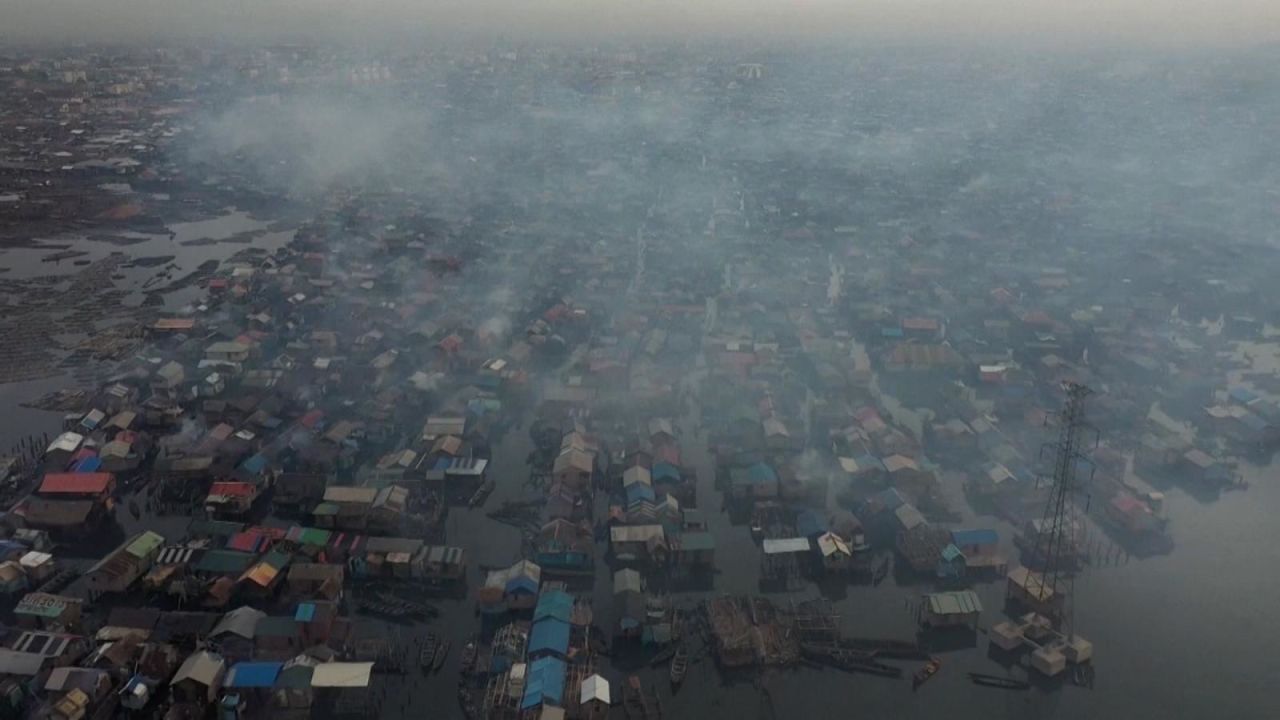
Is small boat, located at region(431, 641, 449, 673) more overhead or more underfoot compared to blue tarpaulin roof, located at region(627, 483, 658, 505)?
more underfoot

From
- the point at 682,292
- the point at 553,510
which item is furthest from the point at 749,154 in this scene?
the point at 553,510

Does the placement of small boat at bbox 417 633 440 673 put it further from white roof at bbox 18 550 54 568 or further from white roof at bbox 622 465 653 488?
white roof at bbox 18 550 54 568

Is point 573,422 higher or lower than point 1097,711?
higher

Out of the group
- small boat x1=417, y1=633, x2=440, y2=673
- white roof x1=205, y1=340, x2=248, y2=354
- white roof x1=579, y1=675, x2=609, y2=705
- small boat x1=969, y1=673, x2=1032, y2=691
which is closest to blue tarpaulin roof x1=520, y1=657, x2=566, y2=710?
white roof x1=579, y1=675, x2=609, y2=705

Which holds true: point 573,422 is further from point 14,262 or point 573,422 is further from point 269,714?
point 14,262

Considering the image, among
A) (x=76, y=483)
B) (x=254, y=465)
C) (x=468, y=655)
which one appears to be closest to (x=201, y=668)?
(x=468, y=655)

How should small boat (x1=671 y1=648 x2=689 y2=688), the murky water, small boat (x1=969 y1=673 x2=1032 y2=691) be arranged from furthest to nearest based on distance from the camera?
1. small boat (x1=969 y1=673 x2=1032 y2=691)
2. small boat (x1=671 y1=648 x2=689 y2=688)
3. the murky water
